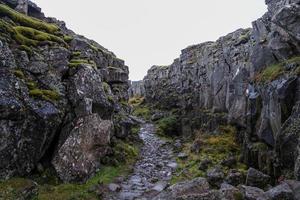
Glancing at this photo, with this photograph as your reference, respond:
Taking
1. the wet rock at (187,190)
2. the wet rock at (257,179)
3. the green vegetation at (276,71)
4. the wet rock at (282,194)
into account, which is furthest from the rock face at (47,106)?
the wet rock at (282,194)

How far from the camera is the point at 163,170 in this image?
26031mm

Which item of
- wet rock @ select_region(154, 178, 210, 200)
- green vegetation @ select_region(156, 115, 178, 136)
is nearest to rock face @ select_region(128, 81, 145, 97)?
green vegetation @ select_region(156, 115, 178, 136)

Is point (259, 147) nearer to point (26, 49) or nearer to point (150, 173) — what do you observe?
point (150, 173)

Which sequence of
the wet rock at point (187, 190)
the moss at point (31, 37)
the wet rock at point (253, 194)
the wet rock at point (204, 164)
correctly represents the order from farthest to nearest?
the wet rock at point (204, 164) → the moss at point (31, 37) → the wet rock at point (187, 190) → the wet rock at point (253, 194)

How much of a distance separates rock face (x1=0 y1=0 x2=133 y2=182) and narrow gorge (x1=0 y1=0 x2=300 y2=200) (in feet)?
0.22

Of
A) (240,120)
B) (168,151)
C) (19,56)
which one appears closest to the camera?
(19,56)

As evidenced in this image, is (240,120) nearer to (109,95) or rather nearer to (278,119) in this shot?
(278,119)

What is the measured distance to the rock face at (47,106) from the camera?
1842cm

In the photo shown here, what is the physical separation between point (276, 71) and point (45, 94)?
47.2 feet

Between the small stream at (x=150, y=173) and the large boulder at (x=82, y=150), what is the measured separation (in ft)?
8.03

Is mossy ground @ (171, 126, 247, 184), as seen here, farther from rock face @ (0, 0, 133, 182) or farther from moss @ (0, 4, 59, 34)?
moss @ (0, 4, 59, 34)

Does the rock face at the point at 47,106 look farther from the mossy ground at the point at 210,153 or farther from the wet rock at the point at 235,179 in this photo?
the wet rock at the point at 235,179

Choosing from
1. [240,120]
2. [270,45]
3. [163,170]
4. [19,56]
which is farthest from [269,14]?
[19,56]

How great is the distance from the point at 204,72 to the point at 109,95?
22501mm
